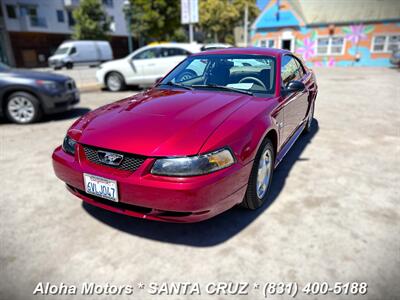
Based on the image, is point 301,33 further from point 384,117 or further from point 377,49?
point 384,117

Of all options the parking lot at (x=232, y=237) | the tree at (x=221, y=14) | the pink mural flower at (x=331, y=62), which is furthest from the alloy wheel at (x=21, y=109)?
the tree at (x=221, y=14)

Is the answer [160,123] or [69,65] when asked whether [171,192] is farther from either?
[69,65]

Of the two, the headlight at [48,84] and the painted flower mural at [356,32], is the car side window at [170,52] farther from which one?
the painted flower mural at [356,32]

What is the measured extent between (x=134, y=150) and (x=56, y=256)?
109 cm

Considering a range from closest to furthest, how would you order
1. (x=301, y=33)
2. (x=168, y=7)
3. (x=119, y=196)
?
(x=119, y=196) → (x=301, y=33) → (x=168, y=7)

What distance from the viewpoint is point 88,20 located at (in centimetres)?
3222

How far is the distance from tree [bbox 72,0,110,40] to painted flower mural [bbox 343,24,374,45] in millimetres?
24231

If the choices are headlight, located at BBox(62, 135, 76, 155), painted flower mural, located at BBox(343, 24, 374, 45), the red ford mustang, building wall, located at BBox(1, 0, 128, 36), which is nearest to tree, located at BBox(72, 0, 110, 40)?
building wall, located at BBox(1, 0, 128, 36)

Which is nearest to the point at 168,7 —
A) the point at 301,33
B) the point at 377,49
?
the point at 301,33

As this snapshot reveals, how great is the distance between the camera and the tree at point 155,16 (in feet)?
89.5

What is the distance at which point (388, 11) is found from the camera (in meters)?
22.2

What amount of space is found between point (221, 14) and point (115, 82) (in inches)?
1330

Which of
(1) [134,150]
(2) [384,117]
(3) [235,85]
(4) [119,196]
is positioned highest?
(3) [235,85]

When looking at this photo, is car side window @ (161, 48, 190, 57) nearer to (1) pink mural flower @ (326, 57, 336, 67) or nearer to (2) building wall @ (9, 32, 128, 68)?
(1) pink mural flower @ (326, 57, 336, 67)
